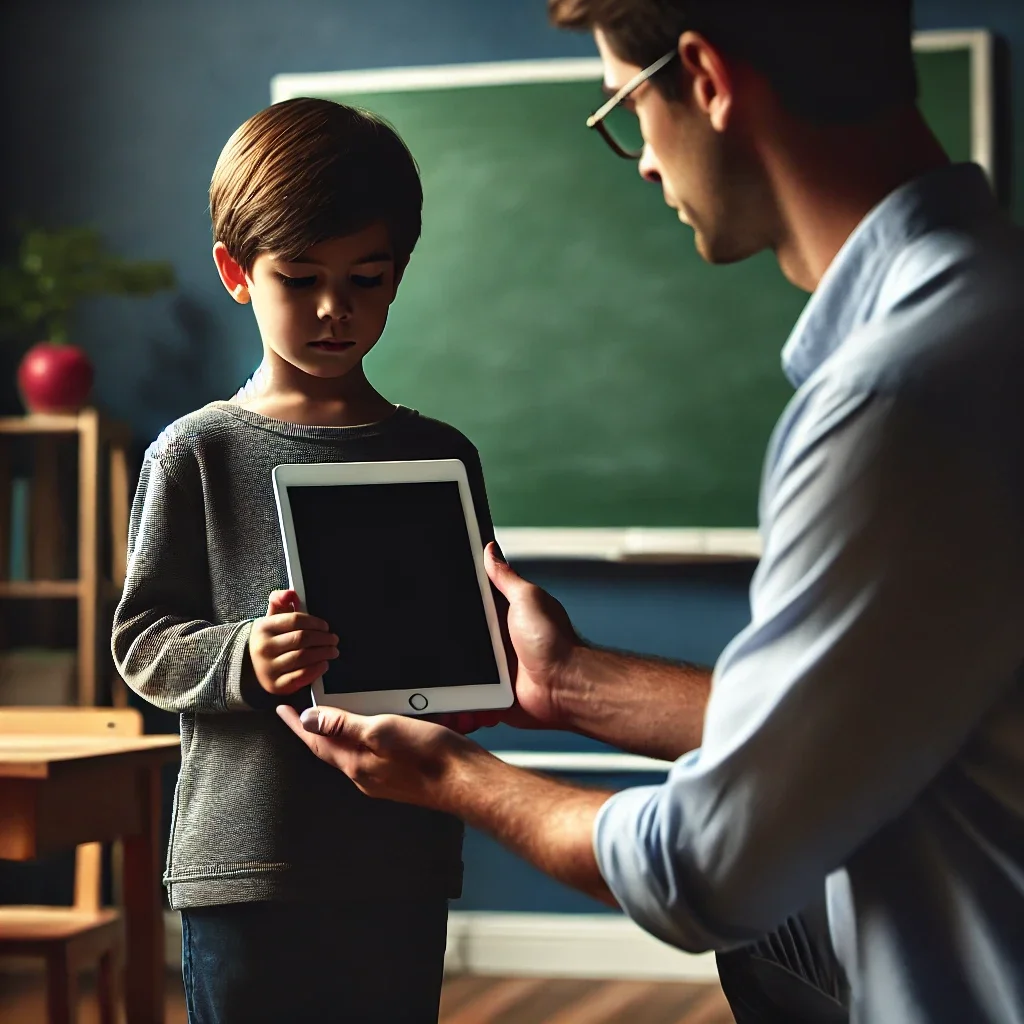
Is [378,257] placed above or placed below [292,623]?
above

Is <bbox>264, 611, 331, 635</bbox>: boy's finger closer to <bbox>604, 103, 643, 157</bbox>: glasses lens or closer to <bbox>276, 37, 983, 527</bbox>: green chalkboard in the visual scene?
<bbox>604, 103, 643, 157</bbox>: glasses lens

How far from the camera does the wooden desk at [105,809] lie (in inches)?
81.3

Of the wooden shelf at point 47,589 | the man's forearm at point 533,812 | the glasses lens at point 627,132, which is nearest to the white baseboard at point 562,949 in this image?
the wooden shelf at point 47,589

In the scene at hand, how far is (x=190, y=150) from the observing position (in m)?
3.53

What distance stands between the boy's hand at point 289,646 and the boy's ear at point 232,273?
1.09ft

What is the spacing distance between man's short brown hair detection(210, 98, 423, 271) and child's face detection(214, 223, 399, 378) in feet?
0.04

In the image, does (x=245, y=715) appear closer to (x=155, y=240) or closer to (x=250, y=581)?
(x=250, y=581)

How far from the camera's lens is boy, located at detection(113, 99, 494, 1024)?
4.15 ft

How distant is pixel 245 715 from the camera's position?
1.30 metres

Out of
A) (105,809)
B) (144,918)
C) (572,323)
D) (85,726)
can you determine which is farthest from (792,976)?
(572,323)

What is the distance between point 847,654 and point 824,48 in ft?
1.35

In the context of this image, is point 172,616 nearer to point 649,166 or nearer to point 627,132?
point 649,166

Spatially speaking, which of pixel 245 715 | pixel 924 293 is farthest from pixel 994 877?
pixel 245 715

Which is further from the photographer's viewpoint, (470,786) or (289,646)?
(289,646)
